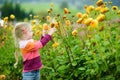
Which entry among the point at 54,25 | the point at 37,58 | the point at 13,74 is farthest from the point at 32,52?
the point at 13,74

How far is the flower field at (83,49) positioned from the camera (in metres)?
4.15

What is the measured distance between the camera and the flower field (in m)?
4.15

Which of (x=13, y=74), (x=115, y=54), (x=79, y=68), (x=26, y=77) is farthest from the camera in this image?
(x=13, y=74)

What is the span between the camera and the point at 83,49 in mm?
4836

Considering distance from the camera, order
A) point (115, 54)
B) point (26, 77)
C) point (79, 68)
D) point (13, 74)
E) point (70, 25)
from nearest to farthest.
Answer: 1. point (115, 54)
2. point (79, 68)
3. point (26, 77)
4. point (70, 25)
5. point (13, 74)

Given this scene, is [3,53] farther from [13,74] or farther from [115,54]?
[115,54]

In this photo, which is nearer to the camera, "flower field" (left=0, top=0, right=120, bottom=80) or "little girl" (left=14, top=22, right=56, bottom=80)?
"flower field" (left=0, top=0, right=120, bottom=80)

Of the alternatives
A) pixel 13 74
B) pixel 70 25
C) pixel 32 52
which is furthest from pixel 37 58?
pixel 13 74

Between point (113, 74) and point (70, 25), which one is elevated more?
point (70, 25)

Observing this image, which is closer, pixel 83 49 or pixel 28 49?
pixel 28 49

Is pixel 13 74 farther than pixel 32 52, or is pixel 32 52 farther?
pixel 13 74

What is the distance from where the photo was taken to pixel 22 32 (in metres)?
4.80

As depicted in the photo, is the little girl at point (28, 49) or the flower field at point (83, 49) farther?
the little girl at point (28, 49)

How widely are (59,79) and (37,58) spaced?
0.43 meters
